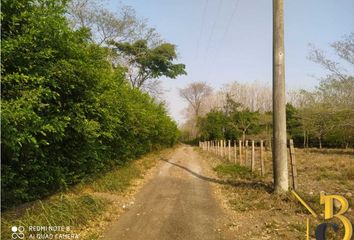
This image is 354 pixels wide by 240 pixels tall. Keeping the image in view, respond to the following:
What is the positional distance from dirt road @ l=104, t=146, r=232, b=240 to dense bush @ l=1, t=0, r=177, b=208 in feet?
6.25

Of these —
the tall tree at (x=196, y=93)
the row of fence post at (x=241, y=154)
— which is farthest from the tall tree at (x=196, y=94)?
the row of fence post at (x=241, y=154)

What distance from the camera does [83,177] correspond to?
956cm

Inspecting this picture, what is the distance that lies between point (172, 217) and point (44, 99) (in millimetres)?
3624

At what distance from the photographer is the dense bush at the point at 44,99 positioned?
502cm

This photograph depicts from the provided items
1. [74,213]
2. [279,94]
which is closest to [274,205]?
[279,94]

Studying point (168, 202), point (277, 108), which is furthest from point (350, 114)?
point (168, 202)

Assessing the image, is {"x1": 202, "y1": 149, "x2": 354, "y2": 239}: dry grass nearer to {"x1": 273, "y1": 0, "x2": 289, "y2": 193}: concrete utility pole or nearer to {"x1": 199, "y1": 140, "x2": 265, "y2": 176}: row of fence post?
{"x1": 273, "y1": 0, "x2": 289, "y2": 193}: concrete utility pole

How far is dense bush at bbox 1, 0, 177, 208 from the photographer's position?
5.02 m

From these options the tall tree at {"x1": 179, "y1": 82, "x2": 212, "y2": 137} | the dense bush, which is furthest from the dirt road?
the tall tree at {"x1": 179, "y1": 82, "x2": 212, "y2": 137}

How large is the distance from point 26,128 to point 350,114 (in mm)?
26087

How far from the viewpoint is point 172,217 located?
287 inches

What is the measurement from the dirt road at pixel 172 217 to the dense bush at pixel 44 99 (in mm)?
1905

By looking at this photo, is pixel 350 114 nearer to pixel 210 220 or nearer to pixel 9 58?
pixel 210 220

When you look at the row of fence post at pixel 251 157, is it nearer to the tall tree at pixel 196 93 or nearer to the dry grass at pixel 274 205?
the dry grass at pixel 274 205
